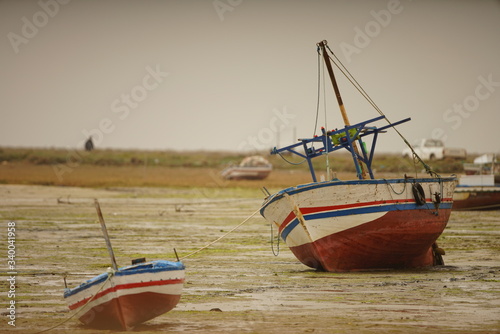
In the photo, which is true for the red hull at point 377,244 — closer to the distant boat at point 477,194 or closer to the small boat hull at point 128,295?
the small boat hull at point 128,295

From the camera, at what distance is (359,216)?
1542 centimetres

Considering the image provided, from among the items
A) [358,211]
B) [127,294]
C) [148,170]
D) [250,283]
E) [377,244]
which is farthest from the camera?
[148,170]

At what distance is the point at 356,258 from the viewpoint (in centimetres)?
1606

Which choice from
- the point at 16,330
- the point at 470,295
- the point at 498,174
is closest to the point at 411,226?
the point at 470,295

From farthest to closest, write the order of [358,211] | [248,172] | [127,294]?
[248,172] → [358,211] → [127,294]

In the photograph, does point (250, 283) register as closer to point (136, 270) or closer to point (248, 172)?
point (136, 270)

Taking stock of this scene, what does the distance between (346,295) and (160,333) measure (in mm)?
3781

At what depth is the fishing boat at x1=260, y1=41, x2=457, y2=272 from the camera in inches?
606

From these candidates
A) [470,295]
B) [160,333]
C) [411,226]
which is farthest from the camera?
[411,226]

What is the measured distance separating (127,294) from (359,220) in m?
5.98

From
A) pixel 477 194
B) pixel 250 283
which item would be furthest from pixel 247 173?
pixel 250 283

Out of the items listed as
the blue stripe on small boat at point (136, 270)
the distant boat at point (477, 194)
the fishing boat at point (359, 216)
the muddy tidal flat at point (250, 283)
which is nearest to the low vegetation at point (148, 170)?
the distant boat at point (477, 194)

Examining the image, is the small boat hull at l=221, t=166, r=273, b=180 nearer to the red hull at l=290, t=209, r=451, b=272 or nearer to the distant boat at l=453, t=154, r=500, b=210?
the distant boat at l=453, t=154, r=500, b=210

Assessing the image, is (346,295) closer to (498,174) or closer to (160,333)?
(160,333)
